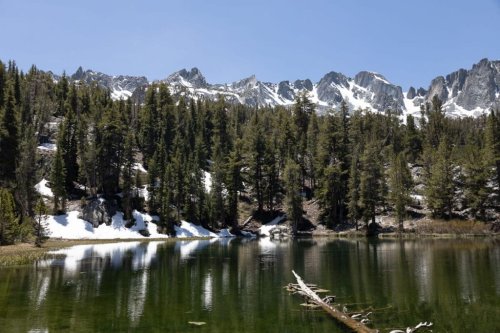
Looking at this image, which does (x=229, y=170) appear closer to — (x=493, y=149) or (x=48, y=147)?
(x=48, y=147)

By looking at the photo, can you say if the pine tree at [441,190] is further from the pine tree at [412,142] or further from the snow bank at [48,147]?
the snow bank at [48,147]

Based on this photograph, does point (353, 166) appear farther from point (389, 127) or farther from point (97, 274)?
point (97, 274)

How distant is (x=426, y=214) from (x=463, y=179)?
11.8m

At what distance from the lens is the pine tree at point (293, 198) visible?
351 feet

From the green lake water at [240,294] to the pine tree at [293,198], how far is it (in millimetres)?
55317

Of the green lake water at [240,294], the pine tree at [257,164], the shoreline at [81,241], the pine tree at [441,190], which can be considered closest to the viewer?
the green lake water at [240,294]

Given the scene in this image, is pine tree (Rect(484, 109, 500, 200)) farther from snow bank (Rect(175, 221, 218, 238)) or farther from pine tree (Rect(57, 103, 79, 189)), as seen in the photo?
pine tree (Rect(57, 103, 79, 189))

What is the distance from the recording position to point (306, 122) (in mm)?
145875

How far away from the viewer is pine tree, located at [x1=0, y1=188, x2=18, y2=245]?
197 feet

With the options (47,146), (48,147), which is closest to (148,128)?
(48,147)

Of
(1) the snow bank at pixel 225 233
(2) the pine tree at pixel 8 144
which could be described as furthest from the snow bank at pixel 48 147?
(1) the snow bank at pixel 225 233

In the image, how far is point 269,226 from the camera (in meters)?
113

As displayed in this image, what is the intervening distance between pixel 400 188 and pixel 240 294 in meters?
75.9

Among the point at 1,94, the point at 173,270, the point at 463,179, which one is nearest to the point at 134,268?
the point at 173,270
